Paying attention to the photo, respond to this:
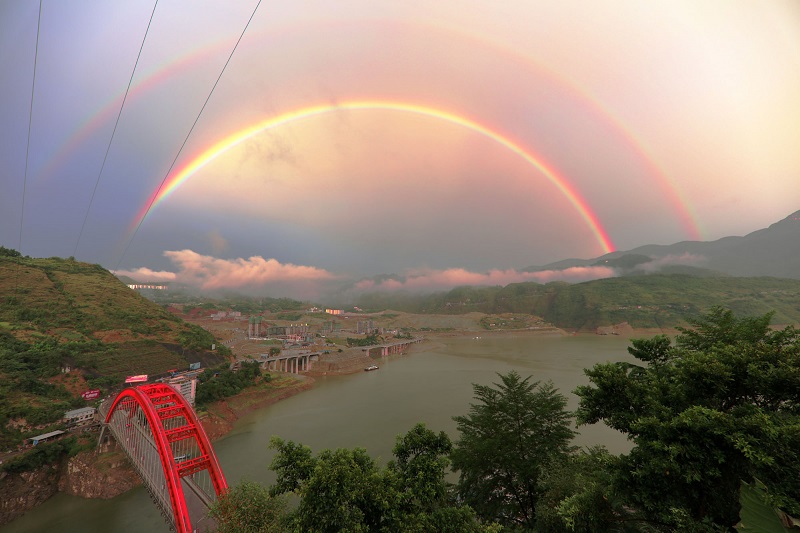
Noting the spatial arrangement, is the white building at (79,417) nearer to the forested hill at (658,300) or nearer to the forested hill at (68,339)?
the forested hill at (68,339)

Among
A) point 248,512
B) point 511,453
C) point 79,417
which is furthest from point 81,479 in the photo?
point 511,453

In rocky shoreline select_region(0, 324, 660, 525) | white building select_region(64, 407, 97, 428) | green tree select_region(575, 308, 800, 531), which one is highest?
green tree select_region(575, 308, 800, 531)

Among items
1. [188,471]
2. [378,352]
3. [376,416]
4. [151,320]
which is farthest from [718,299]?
[151,320]

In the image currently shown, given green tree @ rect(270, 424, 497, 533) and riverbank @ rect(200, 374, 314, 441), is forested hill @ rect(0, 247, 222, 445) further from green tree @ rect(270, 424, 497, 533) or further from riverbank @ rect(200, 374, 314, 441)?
green tree @ rect(270, 424, 497, 533)

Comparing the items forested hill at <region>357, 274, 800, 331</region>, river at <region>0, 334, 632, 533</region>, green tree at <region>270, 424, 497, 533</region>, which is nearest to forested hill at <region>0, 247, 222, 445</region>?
river at <region>0, 334, 632, 533</region>

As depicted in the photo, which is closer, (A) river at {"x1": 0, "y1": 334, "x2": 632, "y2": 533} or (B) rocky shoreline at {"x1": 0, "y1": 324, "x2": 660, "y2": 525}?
(A) river at {"x1": 0, "y1": 334, "x2": 632, "y2": 533}

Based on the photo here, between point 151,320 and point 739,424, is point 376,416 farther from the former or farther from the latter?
point 151,320
